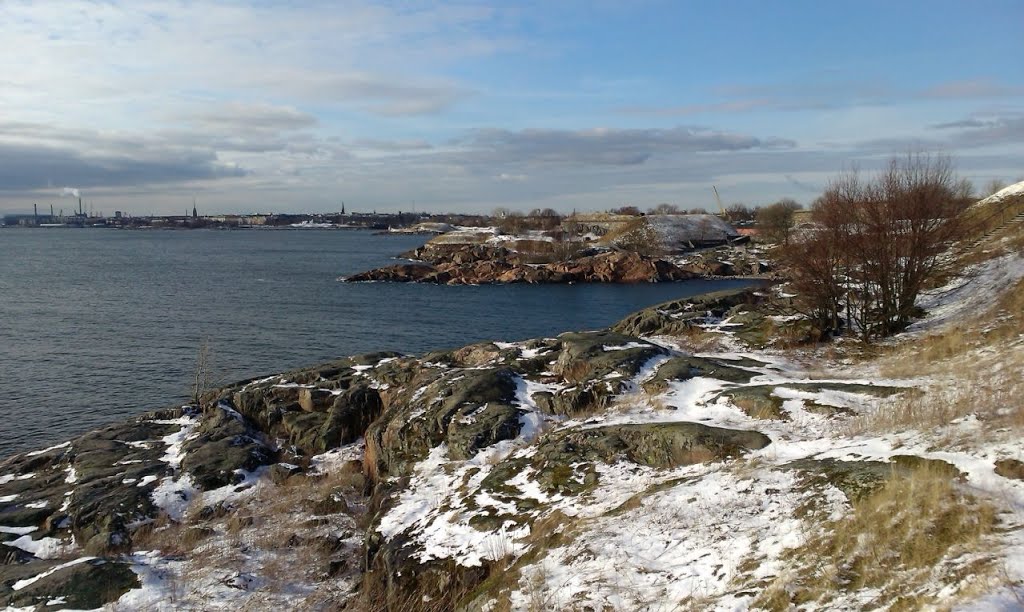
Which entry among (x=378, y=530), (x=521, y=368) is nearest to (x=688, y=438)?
(x=378, y=530)

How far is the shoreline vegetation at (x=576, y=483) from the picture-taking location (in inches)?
330

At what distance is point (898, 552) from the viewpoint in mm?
7691

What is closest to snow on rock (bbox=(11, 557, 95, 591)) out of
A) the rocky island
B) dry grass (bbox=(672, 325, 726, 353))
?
dry grass (bbox=(672, 325, 726, 353))

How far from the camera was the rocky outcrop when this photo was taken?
290 feet

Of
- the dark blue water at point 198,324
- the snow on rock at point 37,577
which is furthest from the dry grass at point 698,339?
the snow on rock at point 37,577

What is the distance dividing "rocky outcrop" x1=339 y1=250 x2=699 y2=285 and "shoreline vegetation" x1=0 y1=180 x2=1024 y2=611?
197 feet

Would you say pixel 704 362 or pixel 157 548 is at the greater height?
pixel 704 362

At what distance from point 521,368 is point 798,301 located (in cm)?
1369

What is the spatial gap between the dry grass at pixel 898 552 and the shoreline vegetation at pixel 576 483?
33mm

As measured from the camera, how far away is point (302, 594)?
12281mm

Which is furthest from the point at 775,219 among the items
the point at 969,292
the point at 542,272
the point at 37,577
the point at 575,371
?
the point at 37,577

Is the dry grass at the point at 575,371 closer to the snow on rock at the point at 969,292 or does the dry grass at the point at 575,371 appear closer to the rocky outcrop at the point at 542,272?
the snow on rock at the point at 969,292

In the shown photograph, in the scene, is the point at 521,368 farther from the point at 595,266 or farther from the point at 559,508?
the point at 595,266

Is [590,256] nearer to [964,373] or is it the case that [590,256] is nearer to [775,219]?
[775,219]
